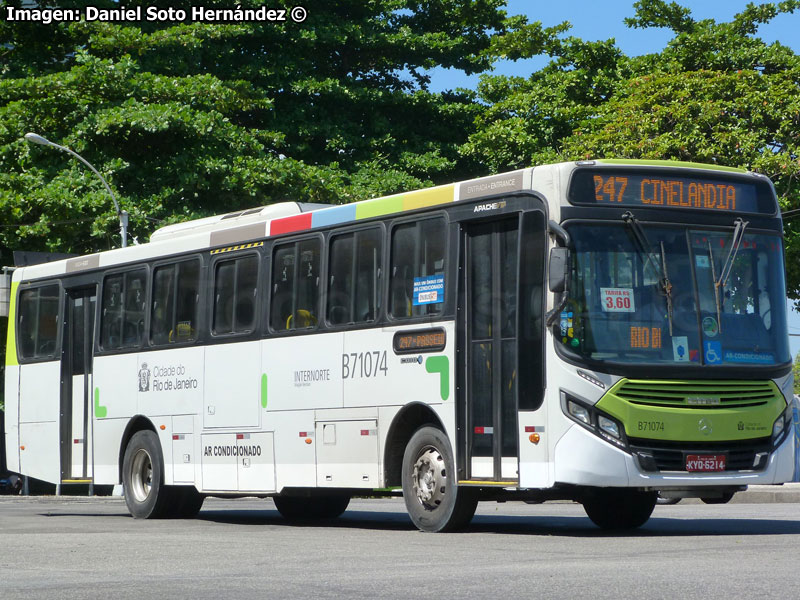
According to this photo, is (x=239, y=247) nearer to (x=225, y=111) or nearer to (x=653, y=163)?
(x=653, y=163)

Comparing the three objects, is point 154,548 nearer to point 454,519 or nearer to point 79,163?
point 454,519

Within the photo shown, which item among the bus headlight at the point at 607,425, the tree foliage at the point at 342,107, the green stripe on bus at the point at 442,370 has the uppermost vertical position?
the tree foliage at the point at 342,107

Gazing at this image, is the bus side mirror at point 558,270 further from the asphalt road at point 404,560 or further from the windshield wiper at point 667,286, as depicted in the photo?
the asphalt road at point 404,560

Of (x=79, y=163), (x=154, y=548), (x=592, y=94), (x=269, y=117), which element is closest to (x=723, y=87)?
(x=592, y=94)

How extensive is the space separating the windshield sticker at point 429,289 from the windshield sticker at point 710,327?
8.25 feet

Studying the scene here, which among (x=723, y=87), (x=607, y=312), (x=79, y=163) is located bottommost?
(x=607, y=312)

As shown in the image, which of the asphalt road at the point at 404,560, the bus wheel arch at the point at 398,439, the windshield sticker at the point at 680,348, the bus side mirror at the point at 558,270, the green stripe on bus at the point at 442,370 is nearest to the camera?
the asphalt road at the point at 404,560

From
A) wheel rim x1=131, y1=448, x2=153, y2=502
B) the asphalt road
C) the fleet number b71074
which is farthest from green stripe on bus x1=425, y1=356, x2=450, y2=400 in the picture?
wheel rim x1=131, y1=448, x2=153, y2=502

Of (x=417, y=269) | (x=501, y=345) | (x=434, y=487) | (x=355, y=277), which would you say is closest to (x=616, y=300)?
(x=501, y=345)

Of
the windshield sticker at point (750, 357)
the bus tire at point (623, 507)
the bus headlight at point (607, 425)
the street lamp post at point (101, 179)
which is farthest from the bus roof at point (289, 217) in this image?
the street lamp post at point (101, 179)

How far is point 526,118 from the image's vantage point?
41094 mm

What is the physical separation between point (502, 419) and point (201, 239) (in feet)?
20.0

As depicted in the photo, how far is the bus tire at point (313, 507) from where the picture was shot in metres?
18.4

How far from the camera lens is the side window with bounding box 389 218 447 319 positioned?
14156 millimetres
